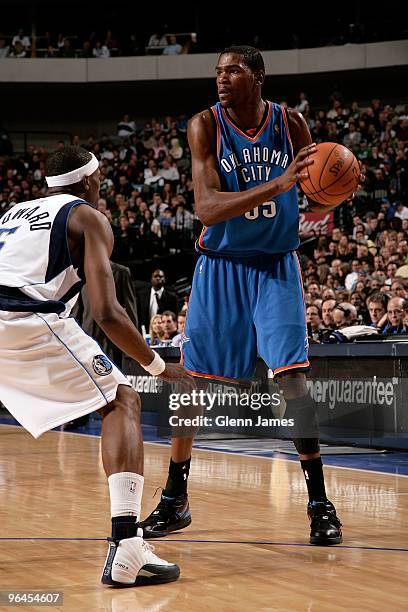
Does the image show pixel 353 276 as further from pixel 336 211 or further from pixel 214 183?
pixel 214 183

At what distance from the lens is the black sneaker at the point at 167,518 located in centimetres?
415

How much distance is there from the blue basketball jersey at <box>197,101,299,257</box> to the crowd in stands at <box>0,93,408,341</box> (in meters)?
4.71

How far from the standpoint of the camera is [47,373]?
3148 millimetres

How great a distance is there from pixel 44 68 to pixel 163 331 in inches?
542

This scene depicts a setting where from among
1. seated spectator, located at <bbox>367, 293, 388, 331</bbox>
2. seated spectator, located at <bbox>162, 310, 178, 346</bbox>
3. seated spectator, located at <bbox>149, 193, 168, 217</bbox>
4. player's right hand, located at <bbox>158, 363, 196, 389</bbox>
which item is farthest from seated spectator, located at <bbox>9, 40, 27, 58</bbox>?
player's right hand, located at <bbox>158, 363, 196, 389</bbox>

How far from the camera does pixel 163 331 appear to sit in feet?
36.0

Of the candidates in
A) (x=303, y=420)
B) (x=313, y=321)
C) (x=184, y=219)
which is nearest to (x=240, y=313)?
(x=303, y=420)

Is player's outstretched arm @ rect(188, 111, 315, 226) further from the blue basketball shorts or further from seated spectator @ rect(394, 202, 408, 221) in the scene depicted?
seated spectator @ rect(394, 202, 408, 221)

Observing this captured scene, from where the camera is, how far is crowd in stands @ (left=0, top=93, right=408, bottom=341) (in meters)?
10.2

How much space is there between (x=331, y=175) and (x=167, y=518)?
1.64 metres

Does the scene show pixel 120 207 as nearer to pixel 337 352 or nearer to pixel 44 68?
pixel 44 68

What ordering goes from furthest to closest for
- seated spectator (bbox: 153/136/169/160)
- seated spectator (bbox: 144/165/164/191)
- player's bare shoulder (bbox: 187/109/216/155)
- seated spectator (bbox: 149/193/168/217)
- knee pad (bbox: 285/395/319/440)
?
seated spectator (bbox: 153/136/169/160) → seated spectator (bbox: 144/165/164/191) → seated spectator (bbox: 149/193/168/217) → player's bare shoulder (bbox: 187/109/216/155) → knee pad (bbox: 285/395/319/440)

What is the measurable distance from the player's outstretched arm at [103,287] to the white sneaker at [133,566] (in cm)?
60

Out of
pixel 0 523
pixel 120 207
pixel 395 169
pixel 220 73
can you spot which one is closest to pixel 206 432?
pixel 0 523
